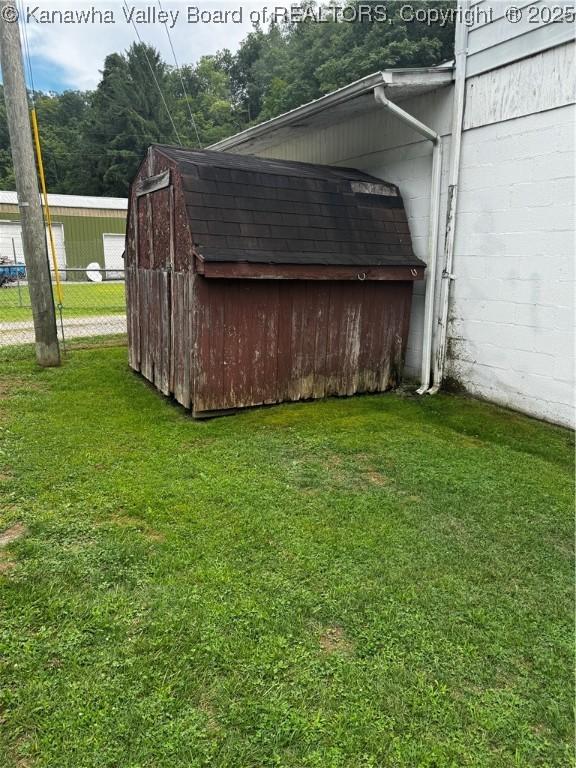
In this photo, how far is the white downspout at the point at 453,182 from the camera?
503 cm

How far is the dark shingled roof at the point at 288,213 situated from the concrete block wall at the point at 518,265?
2.66 ft

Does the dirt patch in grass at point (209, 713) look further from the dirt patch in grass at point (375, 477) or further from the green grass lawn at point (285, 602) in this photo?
the dirt patch in grass at point (375, 477)

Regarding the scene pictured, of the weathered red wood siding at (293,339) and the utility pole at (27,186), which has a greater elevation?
the utility pole at (27,186)

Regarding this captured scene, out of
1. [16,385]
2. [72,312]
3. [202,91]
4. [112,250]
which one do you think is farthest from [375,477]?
[202,91]

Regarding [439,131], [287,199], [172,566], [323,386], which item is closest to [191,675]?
[172,566]

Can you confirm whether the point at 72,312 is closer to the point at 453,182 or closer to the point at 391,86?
the point at 391,86

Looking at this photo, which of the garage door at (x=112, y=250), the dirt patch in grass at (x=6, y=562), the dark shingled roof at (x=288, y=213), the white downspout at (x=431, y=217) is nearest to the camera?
the dirt patch in grass at (x=6, y=562)

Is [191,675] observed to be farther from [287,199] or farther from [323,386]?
[287,199]

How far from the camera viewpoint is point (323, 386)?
5.47m

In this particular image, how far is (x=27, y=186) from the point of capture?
6.23 meters

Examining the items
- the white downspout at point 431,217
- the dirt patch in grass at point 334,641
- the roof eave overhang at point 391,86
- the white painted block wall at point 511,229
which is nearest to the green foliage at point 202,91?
the roof eave overhang at point 391,86

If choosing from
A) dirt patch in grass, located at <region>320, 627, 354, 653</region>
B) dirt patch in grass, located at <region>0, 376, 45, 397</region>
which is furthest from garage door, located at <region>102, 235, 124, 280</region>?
dirt patch in grass, located at <region>320, 627, 354, 653</region>

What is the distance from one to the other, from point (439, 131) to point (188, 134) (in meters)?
37.7

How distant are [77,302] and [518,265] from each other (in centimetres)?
1257
